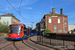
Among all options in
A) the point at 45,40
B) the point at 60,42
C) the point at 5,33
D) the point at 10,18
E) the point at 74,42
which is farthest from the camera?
the point at 10,18

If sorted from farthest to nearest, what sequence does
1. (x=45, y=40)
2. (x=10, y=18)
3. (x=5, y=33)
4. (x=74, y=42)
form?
(x=10, y=18)
(x=5, y=33)
(x=45, y=40)
(x=74, y=42)

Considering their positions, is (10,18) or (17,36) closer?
(17,36)

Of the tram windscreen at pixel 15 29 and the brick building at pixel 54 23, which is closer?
the tram windscreen at pixel 15 29

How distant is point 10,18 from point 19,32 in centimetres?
4221

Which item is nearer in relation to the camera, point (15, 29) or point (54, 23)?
point (15, 29)

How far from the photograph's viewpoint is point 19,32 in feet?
51.3

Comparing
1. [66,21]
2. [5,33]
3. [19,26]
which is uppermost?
[66,21]

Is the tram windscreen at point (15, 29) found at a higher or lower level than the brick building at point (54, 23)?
lower

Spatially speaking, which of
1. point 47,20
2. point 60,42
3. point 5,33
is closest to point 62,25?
point 47,20

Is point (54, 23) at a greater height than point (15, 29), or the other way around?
point (54, 23)

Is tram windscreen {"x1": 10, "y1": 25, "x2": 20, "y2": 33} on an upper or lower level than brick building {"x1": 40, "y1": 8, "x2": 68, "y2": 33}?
lower

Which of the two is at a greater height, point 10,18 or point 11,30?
point 10,18

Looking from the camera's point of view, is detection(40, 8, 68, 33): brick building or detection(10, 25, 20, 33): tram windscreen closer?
detection(10, 25, 20, 33): tram windscreen

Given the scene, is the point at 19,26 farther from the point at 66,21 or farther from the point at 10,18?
the point at 10,18
